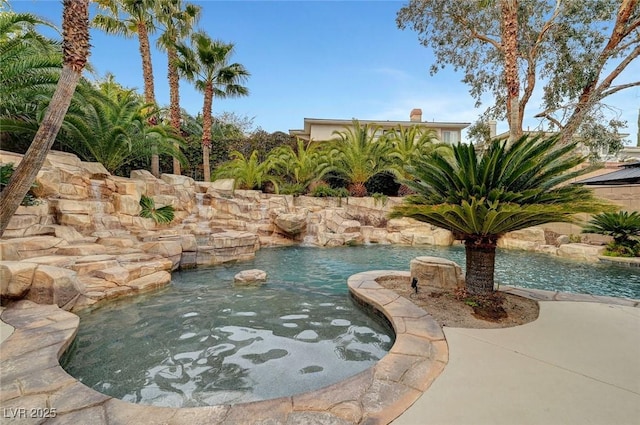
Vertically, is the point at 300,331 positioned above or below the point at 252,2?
below

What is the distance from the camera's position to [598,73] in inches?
321

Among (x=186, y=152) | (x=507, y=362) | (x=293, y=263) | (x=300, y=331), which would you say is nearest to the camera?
(x=507, y=362)

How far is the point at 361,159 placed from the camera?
513 inches

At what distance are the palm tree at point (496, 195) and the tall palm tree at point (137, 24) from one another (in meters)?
11.1

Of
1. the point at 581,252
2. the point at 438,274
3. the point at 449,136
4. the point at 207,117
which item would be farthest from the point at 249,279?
the point at 449,136

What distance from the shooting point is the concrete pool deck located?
1.67m

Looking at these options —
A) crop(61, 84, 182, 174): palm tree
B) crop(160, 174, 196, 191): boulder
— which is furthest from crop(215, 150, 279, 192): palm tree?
crop(61, 84, 182, 174): palm tree

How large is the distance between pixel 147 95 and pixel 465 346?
13441 mm

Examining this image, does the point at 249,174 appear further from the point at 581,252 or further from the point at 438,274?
the point at 581,252

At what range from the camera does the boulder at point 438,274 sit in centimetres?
421

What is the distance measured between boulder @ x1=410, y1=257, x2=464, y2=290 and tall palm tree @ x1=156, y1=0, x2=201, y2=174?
34.6 ft

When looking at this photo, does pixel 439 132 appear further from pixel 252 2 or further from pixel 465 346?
pixel 465 346

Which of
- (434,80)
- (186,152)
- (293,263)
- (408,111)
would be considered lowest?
(293,263)

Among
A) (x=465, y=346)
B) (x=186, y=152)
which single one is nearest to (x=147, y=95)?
(x=186, y=152)
